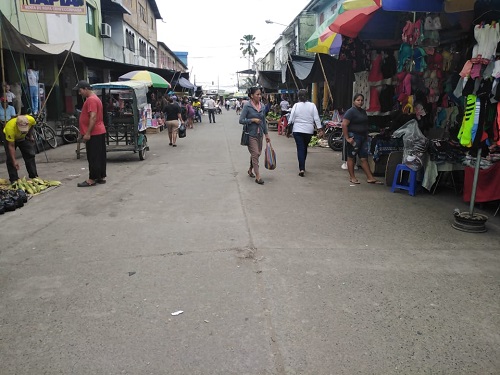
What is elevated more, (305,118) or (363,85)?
(363,85)

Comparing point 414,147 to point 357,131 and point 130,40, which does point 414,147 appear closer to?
point 357,131

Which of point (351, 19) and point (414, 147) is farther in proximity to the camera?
point (351, 19)

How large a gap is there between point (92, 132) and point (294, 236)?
4906 mm

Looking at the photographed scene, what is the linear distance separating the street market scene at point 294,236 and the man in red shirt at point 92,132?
3 cm

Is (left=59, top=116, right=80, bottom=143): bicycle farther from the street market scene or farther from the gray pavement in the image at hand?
the gray pavement

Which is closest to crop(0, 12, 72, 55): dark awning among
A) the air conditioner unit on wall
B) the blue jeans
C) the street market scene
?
the street market scene

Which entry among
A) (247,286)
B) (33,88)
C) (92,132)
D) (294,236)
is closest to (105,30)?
(33,88)

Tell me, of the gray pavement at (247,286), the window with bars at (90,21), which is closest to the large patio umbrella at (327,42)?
the gray pavement at (247,286)

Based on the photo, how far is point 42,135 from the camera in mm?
13094

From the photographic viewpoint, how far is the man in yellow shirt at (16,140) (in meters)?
7.50

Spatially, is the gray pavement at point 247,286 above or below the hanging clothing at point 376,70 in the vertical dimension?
below

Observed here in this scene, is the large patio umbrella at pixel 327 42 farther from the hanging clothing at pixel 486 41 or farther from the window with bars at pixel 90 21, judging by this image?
the window with bars at pixel 90 21

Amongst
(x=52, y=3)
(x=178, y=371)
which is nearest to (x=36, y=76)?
(x=52, y=3)

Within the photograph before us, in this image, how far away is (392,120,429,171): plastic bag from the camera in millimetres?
7168
